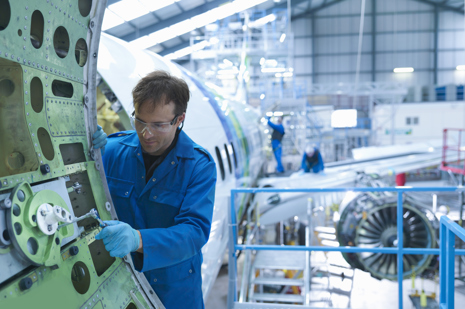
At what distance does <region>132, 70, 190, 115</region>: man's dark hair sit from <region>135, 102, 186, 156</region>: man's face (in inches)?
1.1

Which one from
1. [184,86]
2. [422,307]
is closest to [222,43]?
[422,307]

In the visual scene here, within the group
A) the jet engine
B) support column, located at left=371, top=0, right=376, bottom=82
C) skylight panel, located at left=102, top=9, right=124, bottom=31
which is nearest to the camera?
the jet engine

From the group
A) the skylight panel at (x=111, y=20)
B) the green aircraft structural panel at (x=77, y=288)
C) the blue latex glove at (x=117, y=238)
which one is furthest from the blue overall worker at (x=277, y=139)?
the blue latex glove at (x=117, y=238)

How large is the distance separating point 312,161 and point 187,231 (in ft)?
31.2

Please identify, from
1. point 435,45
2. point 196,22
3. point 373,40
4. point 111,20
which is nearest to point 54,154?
point 111,20

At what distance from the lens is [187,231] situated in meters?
2.37

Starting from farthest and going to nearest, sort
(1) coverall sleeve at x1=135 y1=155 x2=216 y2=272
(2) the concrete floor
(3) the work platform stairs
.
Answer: (2) the concrete floor
(3) the work platform stairs
(1) coverall sleeve at x1=135 y1=155 x2=216 y2=272

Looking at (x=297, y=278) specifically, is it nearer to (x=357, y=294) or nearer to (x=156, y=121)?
(x=357, y=294)

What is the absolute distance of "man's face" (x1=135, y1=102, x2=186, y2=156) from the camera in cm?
248

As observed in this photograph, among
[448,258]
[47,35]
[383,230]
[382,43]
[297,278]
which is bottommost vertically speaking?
[297,278]

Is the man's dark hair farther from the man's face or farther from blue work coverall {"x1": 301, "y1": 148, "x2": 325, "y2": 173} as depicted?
blue work coverall {"x1": 301, "y1": 148, "x2": 325, "y2": 173}

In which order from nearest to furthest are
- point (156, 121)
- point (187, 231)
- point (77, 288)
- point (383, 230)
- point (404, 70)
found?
point (77, 288) → point (187, 231) → point (156, 121) → point (383, 230) → point (404, 70)

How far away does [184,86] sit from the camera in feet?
8.52

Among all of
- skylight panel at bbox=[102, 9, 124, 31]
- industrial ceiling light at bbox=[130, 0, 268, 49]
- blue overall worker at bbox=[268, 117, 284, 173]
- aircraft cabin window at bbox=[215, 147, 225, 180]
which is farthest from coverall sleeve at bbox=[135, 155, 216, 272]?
industrial ceiling light at bbox=[130, 0, 268, 49]
